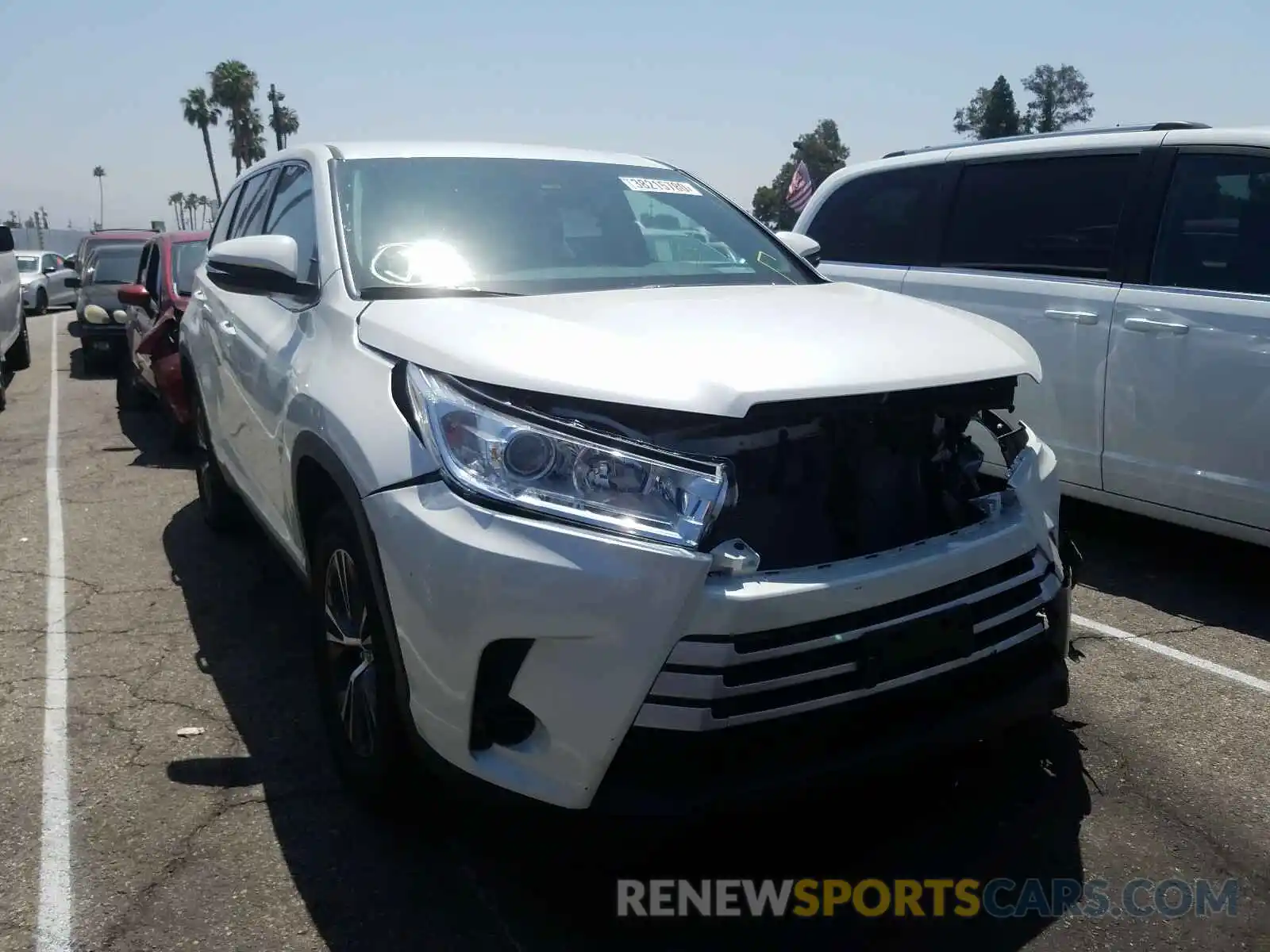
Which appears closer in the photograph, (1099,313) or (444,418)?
(444,418)

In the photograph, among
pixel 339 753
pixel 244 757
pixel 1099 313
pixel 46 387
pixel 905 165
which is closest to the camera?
pixel 339 753

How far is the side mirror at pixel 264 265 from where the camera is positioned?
332 centimetres

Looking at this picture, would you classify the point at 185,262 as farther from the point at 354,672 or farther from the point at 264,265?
the point at 354,672

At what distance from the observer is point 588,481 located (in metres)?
2.34

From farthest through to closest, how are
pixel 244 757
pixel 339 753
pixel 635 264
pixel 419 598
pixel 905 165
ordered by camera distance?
pixel 905 165 < pixel 635 264 < pixel 244 757 < pixel 339 753 < pixel 419 598

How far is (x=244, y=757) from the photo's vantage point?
11.2ft

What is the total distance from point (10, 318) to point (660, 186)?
36.2ft

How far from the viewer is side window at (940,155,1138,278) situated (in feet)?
16.7

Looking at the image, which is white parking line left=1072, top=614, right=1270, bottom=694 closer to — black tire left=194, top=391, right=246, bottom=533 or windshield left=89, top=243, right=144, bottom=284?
black tire left=194, top=391, right=246, bottom=533

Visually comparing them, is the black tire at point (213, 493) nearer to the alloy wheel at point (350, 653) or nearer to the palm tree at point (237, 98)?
the alloy wheel at point (350, 653)

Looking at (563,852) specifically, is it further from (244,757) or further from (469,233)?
(469,233)

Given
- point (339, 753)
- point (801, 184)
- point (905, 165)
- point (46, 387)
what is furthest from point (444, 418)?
point (801, 184)

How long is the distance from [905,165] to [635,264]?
311 cm

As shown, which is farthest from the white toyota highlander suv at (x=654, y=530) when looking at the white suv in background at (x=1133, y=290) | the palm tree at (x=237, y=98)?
the palm tree at (x=237, y=98)
